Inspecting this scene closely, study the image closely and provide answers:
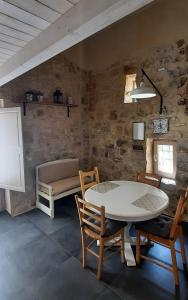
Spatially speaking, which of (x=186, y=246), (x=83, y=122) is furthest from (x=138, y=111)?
(x=186, y=246)

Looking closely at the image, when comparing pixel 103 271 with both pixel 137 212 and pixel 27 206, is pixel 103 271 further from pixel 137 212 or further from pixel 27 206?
pixel 27 206

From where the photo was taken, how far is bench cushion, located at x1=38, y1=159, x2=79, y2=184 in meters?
3.52

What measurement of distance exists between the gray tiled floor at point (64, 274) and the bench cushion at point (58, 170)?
3.39 ft

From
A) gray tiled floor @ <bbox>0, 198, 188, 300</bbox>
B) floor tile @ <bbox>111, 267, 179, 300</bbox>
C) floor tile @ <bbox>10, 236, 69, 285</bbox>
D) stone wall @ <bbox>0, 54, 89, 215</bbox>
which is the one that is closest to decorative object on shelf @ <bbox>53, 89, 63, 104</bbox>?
stone wall @ <bbox>0, 54, 89, 215</bbox>

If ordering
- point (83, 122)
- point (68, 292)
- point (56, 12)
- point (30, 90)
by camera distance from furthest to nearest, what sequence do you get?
point (83, 122) < point (30, 90) < point (68, 292) < point (56, 12)

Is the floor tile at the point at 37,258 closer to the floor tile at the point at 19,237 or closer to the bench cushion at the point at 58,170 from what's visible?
the floor tile at the point at 19,237

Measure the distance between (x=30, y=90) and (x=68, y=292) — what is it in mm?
3000

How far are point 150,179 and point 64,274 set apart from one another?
5.68 feet

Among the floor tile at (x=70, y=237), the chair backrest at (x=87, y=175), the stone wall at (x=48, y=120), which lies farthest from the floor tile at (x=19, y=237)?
the chair backrest at (x=87, y=175)

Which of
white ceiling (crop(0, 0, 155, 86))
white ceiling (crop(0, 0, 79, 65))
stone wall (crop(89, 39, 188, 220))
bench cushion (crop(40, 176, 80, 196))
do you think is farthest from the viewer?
bench cushion (crop(40, 176, 80, 196))

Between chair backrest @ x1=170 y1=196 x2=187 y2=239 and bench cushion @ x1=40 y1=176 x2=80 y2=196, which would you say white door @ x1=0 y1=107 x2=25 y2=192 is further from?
chair backrest @ x1=170 y1=196 x2=187 y2=239

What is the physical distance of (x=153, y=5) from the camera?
2982 mm

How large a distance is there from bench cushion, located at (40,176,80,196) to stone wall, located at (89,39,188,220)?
0.78m

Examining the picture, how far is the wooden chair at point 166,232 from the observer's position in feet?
5.96
